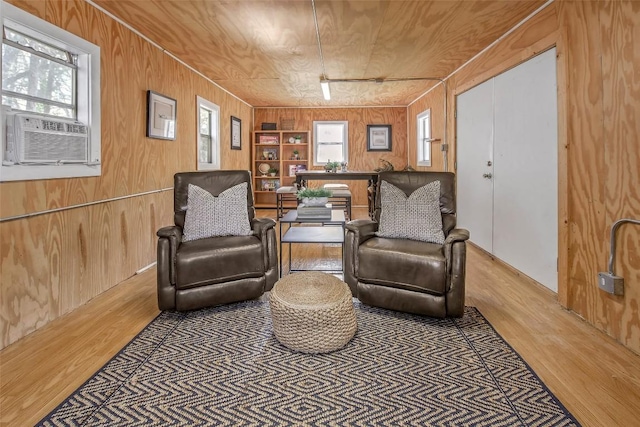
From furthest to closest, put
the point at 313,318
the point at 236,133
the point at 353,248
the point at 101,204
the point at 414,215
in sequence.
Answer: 1. the point at 236,133
2. the point at 101,204
3. the point at 414,215
4. the point at 353,248
5. the point at 313,318

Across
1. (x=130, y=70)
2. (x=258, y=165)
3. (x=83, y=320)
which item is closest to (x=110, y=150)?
(x=130, y=70)

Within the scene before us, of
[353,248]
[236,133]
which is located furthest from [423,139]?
[353,248]

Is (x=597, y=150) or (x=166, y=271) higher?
(x=597, y=150)

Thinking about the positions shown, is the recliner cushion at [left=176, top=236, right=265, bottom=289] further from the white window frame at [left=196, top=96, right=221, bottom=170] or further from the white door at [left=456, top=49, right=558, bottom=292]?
the white window frame at [left=196, top=96, right=221, bottom=170]

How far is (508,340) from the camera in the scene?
2195 mm

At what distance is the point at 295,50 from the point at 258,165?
4.55m

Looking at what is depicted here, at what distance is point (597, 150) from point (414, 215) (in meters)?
1.17

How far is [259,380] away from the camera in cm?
178

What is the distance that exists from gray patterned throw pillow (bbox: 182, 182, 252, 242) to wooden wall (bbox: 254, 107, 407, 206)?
5.66 meters

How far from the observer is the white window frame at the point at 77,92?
7.07 ft

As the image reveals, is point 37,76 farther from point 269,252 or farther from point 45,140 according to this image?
point 269,252

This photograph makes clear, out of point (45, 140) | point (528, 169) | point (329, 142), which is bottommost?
point (528, 169)

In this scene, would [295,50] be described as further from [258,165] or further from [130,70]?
[258,165]

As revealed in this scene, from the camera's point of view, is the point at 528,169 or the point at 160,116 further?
the point at 160,116
